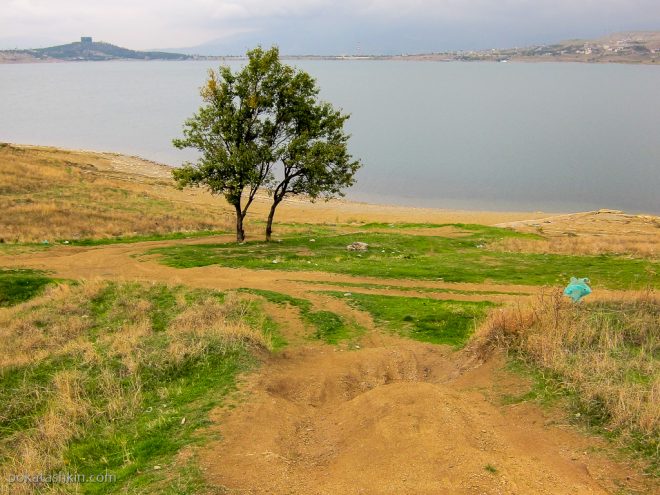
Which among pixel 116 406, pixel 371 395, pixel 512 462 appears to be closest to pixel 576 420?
Result: pixel 512 462

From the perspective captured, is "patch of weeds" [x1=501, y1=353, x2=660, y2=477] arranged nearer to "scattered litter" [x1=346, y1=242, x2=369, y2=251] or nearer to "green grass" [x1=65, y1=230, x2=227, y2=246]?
"scattered litter" [x1=346, y1=242, x2=369, y2=251]

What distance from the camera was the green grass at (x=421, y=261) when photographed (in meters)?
25.6

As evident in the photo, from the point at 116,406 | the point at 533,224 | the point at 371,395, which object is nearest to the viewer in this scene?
the point at 371,395

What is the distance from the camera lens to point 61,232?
115ft

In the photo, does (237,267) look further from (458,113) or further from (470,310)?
(458,113)

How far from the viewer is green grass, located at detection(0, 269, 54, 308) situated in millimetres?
22734

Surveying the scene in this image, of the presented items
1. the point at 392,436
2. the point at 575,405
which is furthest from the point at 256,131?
the point at 575,405

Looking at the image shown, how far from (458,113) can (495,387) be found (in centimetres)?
14337

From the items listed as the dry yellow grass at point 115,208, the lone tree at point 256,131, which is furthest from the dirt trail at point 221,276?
the lone tree at point 256,131

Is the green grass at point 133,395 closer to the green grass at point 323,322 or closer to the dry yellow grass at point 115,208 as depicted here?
the green grass at point 323,322

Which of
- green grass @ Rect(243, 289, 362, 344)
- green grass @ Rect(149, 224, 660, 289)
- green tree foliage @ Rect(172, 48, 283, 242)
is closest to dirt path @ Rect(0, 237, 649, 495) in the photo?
green grass @ Rect(243, 289, 362, 344)

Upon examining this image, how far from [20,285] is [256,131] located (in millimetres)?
15524

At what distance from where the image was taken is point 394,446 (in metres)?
9.32

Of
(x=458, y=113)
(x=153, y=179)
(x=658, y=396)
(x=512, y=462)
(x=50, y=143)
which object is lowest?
(x=512, y=462)
